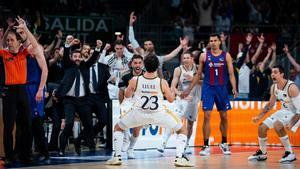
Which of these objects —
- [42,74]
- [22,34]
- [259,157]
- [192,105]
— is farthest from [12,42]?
[259,157]

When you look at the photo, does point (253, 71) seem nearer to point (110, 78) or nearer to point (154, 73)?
point (110, 78)

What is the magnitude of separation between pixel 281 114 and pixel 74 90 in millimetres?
4202

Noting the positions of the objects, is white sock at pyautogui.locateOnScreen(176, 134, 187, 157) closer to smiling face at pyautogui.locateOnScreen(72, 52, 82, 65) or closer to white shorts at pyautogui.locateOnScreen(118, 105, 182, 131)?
white shorts at pyautogui.locateOnScreen(118, 105, 182, 131)

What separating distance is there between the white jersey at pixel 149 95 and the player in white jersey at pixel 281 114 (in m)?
2.64

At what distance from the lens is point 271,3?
29.1m

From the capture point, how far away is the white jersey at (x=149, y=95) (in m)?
14.8

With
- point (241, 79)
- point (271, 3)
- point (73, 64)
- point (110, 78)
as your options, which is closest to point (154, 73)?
point (73, 64)

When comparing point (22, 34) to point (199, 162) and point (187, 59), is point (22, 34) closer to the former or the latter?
point (199, 162)

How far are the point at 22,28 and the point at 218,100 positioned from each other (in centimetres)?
494

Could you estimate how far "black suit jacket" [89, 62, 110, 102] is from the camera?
61.9ft

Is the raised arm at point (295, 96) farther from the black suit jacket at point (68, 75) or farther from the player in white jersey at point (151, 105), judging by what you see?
the black suit jacket at point (68, 75)

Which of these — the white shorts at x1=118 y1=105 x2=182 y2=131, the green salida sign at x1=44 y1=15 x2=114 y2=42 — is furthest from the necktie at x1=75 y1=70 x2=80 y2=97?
the green salida sign at x1=44 y1=15 x2=114 y2=42

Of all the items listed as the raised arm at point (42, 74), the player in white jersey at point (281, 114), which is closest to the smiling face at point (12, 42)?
Result: the raised arm at point (42, 74)

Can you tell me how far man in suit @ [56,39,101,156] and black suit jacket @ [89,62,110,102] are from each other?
92cm
